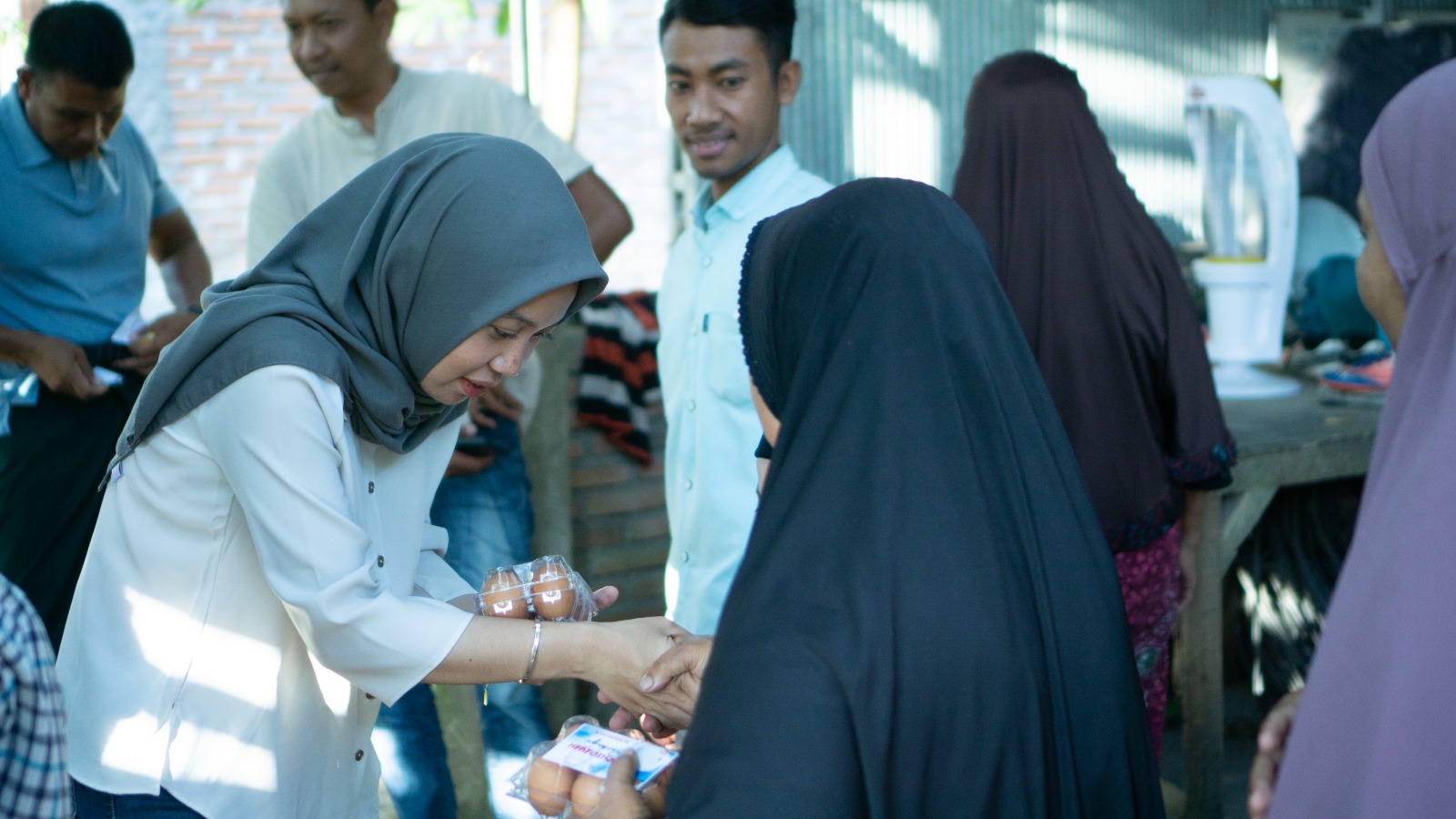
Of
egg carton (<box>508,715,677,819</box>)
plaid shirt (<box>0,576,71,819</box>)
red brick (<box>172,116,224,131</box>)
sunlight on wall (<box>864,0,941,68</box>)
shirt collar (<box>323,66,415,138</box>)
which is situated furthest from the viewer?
red brick (<box>172,116,224,131</box>)

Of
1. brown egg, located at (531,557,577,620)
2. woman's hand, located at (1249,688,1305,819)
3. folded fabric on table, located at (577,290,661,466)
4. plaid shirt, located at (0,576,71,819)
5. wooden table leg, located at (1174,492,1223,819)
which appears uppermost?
plaid shirt, located at (0,576,71,819)

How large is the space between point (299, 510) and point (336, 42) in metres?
1.79

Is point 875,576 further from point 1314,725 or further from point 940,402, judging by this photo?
point 1314,725

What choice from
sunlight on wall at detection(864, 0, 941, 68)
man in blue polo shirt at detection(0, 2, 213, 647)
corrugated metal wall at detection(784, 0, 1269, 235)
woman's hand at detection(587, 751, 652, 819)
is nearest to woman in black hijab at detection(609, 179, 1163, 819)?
woman's hand at detection(587, 751, 652, 819)

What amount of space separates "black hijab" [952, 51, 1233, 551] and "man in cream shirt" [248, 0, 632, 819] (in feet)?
3.25

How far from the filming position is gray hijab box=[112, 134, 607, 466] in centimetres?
167

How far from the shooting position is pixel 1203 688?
341 centimetres

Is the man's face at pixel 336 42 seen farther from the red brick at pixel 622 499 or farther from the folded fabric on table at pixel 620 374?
the red brick at pixel 622 499

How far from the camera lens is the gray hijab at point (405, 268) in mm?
1666

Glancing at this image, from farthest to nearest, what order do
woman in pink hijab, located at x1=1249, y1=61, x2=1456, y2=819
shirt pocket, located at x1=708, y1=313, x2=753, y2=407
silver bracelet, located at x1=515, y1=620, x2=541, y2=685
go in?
1. shirt pocket, located at x1=708, y1=313, x2=753, y2=407
2. silver bracelet, located at x1=515, y1=620, x2=541, y2=685
3. woman in pink hijab, located at x1=1249, y1=61, x2=1456, y2=819

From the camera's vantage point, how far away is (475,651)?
66.3 inches

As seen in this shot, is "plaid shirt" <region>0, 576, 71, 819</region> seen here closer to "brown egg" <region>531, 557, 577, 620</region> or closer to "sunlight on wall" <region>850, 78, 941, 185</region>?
"brown egg" <region>531, 557, 577, 620</region>

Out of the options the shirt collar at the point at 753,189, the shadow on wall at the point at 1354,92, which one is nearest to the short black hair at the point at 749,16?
the shirt collar at the point at 753,189

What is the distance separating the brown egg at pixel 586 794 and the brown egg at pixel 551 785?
0.02m
